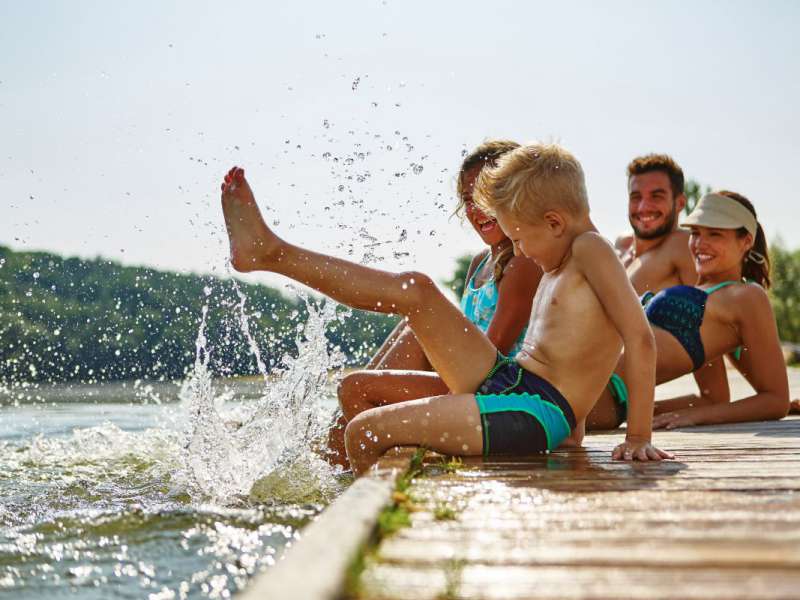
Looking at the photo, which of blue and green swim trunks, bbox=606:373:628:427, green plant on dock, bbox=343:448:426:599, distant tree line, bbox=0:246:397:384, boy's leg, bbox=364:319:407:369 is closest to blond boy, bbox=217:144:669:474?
green plant on dock, bbox=343:448:426:599

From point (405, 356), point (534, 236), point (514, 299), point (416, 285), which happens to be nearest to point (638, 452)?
point (534, 236)

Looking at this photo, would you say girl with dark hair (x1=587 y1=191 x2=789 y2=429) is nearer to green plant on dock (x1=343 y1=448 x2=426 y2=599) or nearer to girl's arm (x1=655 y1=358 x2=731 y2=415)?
girl's arm (x1=655 y1=358 x2=731 y2=415)

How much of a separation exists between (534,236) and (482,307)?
3.78 ft

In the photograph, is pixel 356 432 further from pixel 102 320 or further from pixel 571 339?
pixel 102 320

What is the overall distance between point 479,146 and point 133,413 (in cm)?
864

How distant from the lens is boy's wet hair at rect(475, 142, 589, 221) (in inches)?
132

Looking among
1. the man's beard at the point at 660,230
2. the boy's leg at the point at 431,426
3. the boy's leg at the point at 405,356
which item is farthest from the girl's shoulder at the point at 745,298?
the boy's leg at the point at 431,426

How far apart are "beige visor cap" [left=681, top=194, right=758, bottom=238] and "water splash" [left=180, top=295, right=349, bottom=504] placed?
2205mm

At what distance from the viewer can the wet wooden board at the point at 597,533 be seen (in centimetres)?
155

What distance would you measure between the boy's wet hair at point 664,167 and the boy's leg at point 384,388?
325 centimetres

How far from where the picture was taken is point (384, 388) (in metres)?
4.14

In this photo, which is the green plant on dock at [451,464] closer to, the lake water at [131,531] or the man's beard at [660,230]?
the lake water at [131,531]

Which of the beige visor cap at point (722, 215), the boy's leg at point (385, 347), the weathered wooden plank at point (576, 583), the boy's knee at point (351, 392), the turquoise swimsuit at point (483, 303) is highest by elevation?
the beige visor cap at point (722, 215)

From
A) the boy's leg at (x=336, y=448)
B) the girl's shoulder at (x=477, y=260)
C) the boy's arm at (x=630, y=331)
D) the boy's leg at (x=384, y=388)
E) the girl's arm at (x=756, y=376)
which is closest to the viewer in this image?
the boy's arm at (x=630, y=331)
